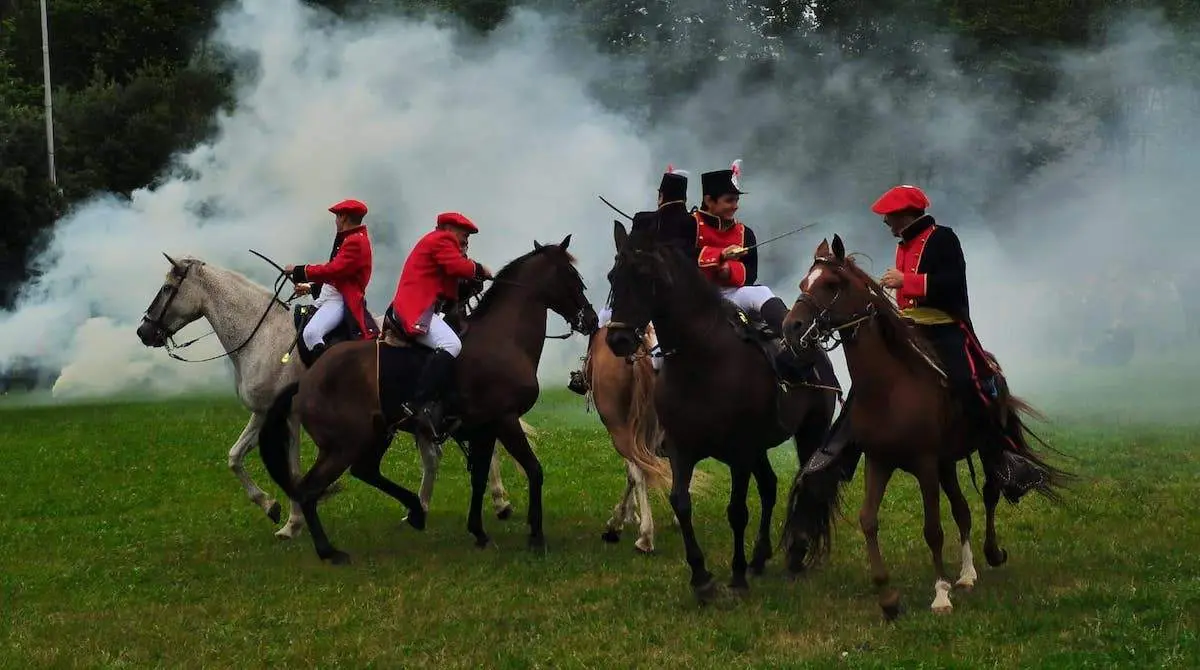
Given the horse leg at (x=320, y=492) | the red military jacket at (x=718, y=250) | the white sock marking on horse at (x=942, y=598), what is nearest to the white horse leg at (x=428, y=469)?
the horse leg at (x=320, y=492)

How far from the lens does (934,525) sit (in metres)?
8.23

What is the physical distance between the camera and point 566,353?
27953 mm

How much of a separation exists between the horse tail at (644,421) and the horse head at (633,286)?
2.52 metres

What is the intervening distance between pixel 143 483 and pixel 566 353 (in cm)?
1351

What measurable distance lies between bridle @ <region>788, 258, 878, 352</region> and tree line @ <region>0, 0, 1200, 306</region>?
21.4 meters

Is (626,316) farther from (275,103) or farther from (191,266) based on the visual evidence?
(275,103)

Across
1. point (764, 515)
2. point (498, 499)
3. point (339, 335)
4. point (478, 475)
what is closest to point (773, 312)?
point (764, 515)

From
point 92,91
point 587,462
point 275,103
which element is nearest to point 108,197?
point 275,103

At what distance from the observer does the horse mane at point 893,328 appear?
8.00 metres

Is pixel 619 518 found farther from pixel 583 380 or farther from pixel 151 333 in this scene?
pixel 151 333

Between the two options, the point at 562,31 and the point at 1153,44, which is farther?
the point at 562,31

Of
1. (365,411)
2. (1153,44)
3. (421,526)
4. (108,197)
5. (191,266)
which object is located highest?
(1153,44)

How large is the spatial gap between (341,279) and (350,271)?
16cm

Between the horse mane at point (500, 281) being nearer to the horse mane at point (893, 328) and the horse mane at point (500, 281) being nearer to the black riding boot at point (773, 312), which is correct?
the black riding boot at point (773, 312)
